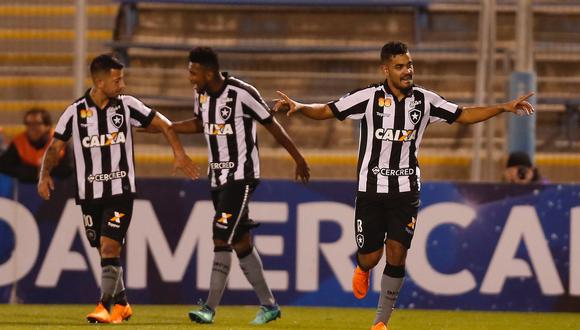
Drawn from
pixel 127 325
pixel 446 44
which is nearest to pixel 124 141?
pixel 127 325

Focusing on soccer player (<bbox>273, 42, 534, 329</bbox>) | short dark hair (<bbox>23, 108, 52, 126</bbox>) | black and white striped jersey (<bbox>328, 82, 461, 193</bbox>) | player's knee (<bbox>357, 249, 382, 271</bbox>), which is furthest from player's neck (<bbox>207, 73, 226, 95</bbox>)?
short dark hair (<bbox>23, 108, 52, 126</bbox>)

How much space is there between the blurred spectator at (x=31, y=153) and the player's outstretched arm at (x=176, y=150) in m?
2.43

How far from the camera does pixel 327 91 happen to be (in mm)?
13195

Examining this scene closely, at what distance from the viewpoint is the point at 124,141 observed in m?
8.67

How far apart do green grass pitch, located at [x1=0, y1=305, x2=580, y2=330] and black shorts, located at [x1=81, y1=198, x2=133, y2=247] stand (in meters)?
0.60

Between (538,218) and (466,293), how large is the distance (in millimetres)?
824

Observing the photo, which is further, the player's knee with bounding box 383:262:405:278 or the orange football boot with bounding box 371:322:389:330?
the player's knee with bounding box 383:262:405:278

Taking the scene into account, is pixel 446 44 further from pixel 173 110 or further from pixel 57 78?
pixel 57 78

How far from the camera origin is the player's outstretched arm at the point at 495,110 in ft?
24.6

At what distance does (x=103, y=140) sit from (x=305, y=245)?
256 centimetres

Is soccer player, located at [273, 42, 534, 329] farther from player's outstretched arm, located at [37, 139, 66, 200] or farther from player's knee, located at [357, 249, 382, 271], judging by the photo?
player's outstretched arm, located at [37, 139, 66, 200]

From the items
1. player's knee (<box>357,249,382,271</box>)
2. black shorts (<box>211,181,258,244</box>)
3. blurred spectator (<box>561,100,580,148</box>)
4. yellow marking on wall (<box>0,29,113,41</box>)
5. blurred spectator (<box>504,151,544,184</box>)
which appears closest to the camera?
player's knee (<box>357,249,382,271</box>)

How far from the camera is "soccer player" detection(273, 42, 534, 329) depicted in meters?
7.62

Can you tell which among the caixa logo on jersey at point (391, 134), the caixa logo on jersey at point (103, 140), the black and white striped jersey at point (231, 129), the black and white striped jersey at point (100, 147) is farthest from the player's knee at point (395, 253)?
the caixa logo on jersey at point (103, 140)
